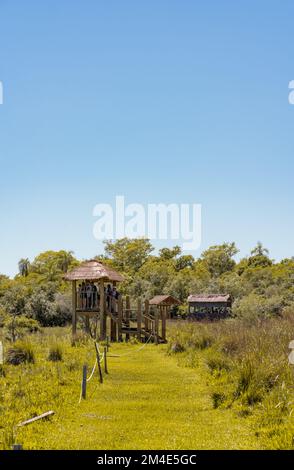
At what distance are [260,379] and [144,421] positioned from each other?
85.0 inches

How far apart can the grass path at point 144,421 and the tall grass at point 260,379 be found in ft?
0.90

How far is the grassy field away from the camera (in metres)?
6.73


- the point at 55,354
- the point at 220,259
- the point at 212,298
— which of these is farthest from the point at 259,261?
the point at 55,354

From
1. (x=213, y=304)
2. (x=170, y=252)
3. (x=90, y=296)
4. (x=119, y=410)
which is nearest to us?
(x=119, y=410)

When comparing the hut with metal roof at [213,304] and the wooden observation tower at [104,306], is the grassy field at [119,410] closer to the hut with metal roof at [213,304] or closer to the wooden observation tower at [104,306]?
the wooden observation tower at [104,306]

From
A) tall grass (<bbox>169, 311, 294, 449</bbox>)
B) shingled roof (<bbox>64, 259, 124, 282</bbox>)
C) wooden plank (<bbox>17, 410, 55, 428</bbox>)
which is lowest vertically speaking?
wooden plank (<bbox>17, 410, 55, 428</bbox>)

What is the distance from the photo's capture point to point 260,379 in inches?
→ 335

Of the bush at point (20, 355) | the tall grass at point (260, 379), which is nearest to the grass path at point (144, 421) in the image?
the tall grass at point (260, 379)

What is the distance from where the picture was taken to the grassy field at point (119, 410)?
673 cm

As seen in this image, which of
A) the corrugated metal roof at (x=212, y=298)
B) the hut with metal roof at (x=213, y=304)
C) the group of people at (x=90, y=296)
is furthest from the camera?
the corrugated metal roof at (x=212, y=298)

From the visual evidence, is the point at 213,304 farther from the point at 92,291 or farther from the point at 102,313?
the point at 102,313

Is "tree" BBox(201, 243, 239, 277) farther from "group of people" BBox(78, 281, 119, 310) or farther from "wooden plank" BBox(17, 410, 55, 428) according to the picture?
"wooden plank" BBox(17, 410, 55, 428)

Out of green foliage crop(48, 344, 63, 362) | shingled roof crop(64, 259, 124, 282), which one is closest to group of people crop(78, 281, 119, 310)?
shingled roof crop(64, 259, 124, 282)

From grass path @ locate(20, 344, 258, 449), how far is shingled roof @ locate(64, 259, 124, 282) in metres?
11.2
